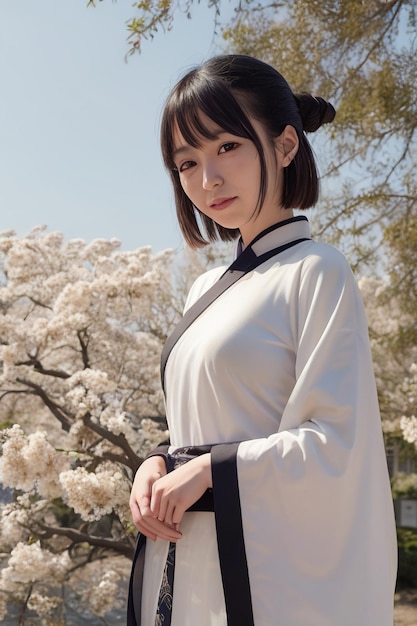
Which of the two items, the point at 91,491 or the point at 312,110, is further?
the point at 91,491

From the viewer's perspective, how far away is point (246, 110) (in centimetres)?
108

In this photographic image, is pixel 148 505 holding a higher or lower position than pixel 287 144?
lower

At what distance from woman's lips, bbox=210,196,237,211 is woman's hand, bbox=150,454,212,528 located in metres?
0.38

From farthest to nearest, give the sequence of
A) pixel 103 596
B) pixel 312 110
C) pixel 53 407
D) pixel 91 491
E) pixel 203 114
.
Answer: pixel 53 407 < pixel 103 596 < pixel 91 491 < pixel 312 110 < pixel 203 114

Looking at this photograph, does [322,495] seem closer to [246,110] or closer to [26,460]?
[246,110]

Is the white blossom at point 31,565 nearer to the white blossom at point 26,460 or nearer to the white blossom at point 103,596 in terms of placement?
the white blossom at point 26,460

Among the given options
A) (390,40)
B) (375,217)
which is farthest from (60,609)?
(390,40)

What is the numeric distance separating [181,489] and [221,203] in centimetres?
43

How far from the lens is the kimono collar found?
1130mm

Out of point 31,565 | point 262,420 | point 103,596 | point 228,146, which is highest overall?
point 228,146

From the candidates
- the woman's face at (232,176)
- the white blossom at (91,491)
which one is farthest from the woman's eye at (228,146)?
the white blossom at (91,491)

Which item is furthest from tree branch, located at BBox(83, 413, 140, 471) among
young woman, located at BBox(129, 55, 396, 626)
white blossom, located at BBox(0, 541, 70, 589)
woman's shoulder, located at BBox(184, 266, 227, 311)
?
young woman, located at BBox(129, 55, 396, 626)

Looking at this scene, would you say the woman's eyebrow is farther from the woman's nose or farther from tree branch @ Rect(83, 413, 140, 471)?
tree branch @ Rect(83, 413, 140, 471)

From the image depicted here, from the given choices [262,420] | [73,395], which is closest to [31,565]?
[73,395]
